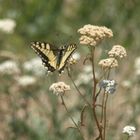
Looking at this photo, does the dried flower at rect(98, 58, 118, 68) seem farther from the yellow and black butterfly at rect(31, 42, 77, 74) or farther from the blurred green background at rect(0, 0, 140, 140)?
the blurred green background at rect(0, 0, 140, 140)

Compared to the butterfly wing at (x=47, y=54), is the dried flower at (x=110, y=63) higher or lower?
lower

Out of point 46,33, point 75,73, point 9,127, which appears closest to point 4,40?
point 46,33

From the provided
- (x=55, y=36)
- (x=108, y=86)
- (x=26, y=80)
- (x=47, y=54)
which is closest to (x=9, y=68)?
(x=26, y=80)

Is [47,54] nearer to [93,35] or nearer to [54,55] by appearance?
[54,55]

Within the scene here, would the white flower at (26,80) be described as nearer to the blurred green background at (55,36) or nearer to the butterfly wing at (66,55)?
the blurred green background at (55,36)

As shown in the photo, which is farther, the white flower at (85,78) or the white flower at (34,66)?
the white flower at (34,66)

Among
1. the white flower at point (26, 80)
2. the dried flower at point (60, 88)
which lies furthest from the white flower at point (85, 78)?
the dried flower at point (60, 88)

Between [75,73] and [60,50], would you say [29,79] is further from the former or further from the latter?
[60,50]

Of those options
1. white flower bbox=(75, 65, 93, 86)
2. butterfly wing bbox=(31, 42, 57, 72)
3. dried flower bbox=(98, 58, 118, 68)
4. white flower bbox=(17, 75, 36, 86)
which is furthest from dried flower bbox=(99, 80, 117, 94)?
white flower bbox=(17, 75, 36, 86)
